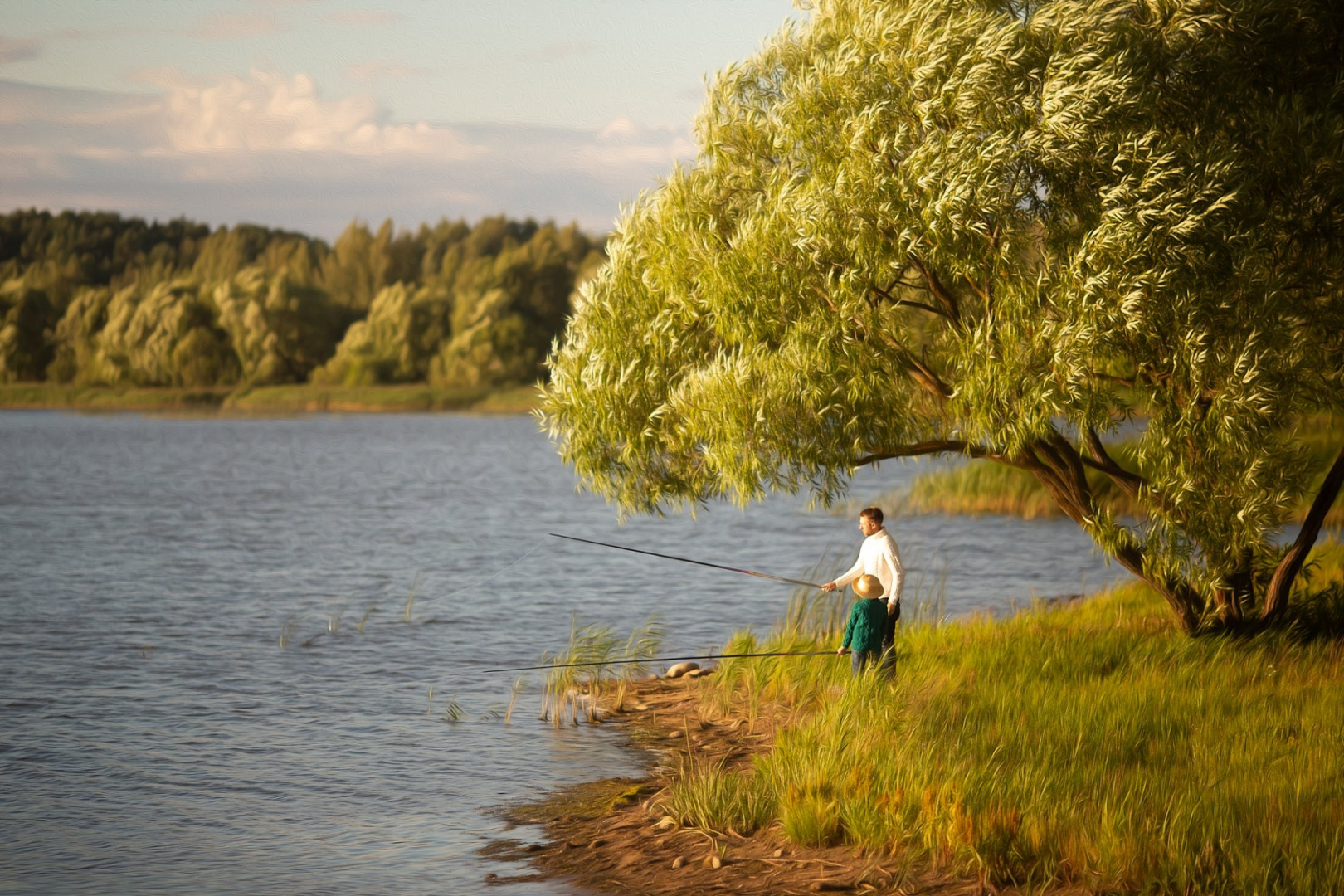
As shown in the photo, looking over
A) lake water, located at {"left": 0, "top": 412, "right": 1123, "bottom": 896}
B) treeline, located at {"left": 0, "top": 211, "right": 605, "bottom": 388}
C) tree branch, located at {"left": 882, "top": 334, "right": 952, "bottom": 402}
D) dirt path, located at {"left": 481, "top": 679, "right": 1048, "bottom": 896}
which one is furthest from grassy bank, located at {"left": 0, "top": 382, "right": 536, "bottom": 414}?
dirt path, located at {"left": 481, "top": 679, "right": 1048, "bottom": 896}

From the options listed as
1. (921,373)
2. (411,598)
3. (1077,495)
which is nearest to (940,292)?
(921,373)

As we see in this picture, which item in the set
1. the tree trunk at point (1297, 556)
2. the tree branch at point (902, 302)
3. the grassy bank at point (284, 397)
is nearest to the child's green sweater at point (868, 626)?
the tree branch at point (902, 302)

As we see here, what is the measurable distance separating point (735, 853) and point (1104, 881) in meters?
2.84

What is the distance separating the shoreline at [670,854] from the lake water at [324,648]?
50cm

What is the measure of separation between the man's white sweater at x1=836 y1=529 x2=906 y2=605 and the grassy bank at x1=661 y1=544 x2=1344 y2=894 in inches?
38.6

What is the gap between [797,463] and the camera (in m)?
15.3

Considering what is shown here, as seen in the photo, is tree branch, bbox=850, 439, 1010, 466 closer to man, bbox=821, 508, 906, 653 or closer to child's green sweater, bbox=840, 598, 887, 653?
man, bbox=821, 508, 906, 653

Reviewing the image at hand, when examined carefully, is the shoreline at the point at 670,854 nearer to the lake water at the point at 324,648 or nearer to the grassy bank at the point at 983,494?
the lake water at the point at 324,648

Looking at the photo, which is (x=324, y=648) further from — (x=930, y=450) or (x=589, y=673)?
(x=930, y=450)

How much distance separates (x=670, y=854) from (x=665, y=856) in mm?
62

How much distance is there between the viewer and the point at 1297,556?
16438mm

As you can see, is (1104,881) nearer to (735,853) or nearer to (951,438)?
(735,853)

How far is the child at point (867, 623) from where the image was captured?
46.9 feet

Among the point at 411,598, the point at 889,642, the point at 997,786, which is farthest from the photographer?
the point at 411,598
